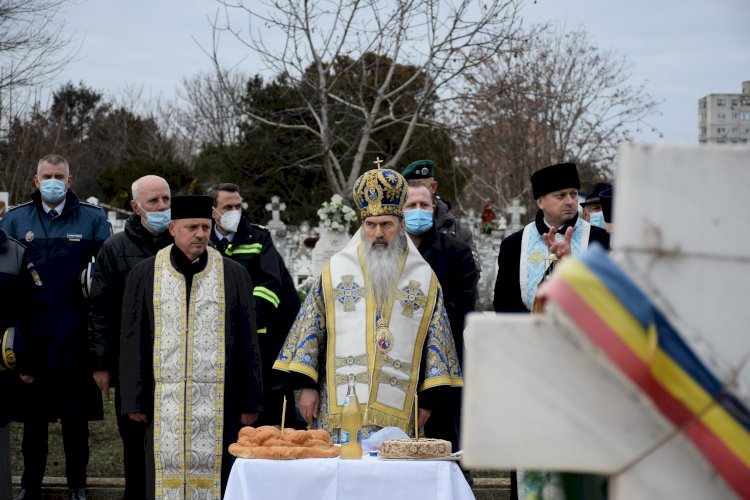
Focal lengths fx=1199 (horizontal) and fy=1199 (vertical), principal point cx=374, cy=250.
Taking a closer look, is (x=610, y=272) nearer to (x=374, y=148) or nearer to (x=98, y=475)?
(x=98, y=475)

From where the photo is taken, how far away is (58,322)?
8664 millimetres

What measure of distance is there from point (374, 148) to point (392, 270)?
984 inches

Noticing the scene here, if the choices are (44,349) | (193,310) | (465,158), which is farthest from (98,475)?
(465,158)

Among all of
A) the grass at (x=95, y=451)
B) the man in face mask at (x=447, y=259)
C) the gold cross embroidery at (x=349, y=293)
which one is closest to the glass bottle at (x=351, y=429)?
the gold cross embroidery at (x=349, y=293)

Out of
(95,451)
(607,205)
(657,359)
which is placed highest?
(607,205)

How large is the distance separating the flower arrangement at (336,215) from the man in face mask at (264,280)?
9.61 meters

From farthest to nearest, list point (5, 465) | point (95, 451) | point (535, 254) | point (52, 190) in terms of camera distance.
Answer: point (95, 451)
point (52, 190)
point (5, 465)
point (535, 254)

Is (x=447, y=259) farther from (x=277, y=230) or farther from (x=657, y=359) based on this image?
(x=277, y=230)

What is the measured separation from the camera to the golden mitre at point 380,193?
6.84m

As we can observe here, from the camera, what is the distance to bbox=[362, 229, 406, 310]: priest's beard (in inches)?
273

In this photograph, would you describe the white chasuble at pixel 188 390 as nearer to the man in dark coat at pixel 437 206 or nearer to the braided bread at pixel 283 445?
the braided bread at pixel 283 445

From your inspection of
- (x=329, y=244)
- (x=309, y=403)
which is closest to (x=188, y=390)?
(x=309, y=403)

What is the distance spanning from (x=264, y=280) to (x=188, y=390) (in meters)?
1.69

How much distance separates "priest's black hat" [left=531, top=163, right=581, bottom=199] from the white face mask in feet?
8.93
